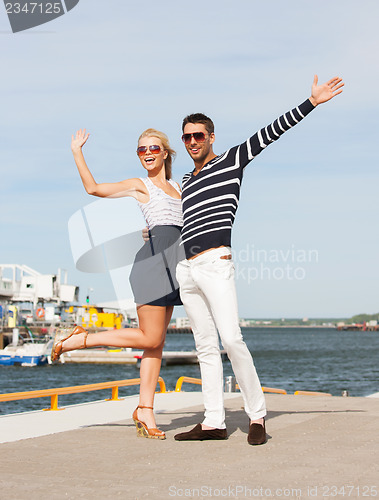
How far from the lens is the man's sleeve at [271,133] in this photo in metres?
4.73

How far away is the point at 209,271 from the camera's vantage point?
479 cm

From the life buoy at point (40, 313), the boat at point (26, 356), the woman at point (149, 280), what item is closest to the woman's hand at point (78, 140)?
the woman at point (149, 280)

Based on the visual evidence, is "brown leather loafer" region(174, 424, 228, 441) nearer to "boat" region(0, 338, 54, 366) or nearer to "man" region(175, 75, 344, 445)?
"man" region(175, 75, 344, 445)

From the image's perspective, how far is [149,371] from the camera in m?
5.30

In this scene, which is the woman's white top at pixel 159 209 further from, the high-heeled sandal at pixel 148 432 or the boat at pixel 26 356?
the boat at pixel 26 356

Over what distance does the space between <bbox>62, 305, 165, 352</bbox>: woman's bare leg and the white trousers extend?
248 millimetres

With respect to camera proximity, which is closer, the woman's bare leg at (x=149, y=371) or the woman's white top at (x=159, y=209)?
the woman's bare leg at (x=149, y=371)

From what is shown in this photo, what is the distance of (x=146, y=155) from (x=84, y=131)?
0.51 m

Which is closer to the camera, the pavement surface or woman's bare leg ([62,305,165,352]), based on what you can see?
the pavement surface

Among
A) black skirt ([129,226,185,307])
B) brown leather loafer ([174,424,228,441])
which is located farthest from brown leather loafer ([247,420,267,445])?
black skirt ([129,226,185,307])

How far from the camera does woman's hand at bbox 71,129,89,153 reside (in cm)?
509

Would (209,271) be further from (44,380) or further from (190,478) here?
(44,380)

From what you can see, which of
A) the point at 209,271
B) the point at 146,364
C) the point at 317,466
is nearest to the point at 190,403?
the point at 146,364

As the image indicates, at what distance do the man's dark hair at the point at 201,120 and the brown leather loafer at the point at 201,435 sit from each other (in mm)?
2161
